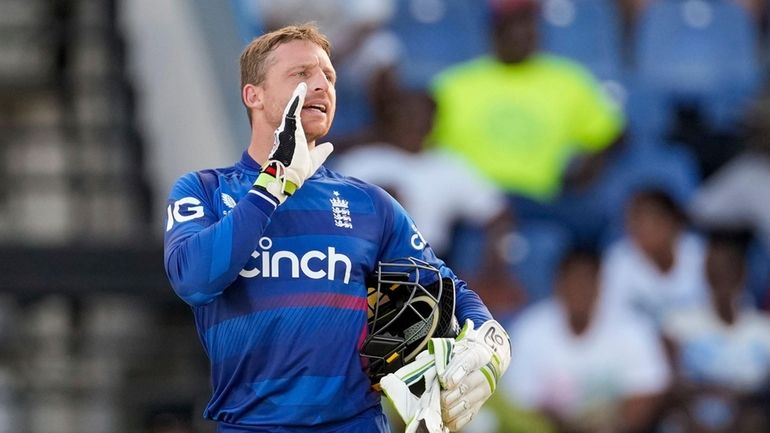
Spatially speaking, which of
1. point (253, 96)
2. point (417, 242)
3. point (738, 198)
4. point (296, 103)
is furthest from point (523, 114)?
point (296, 103)

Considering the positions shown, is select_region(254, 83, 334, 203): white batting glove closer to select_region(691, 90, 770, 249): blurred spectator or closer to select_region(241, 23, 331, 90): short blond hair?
select_region(241, 23, 331, 90): short blond hair

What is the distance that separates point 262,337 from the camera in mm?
3555

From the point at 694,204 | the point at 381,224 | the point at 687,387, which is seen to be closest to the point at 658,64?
the point at 694,204

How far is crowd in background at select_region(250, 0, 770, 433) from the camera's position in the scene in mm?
7645

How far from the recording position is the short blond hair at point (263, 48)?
3.73 metres

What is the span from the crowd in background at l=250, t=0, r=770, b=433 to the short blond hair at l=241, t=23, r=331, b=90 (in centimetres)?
405

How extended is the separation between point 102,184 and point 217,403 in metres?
5.13

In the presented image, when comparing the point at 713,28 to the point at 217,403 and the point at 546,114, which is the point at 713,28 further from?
the point at 217,403

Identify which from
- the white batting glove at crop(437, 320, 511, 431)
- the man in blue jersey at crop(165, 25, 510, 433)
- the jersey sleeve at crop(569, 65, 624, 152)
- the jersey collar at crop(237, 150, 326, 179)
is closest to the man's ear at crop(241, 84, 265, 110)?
the man in blue jersey at crop(165, 25, 510, 433)

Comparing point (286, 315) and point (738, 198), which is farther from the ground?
point (286, 315)

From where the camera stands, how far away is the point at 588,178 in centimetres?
815

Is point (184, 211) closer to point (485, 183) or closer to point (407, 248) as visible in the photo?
point (407, 248)

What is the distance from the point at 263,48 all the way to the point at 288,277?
609 millimetres

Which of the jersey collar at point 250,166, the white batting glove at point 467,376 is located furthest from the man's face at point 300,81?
the white batting glove at point 467,376
